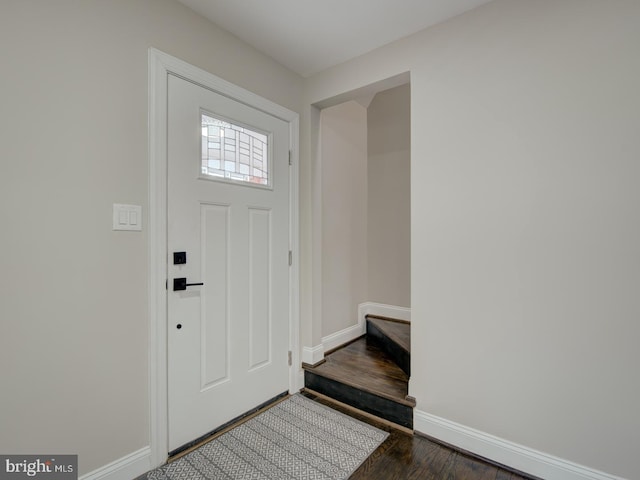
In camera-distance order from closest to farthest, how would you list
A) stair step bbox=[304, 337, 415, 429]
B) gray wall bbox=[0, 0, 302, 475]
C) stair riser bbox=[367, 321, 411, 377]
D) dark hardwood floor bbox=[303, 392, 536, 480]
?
1. gray wall bbox=[0, 0, 302, 475]
2. dark hardwood floor bbox=[303, 392, 536, 480]
3. stair step bbox=[304, 337, 415, 429]
4. stair riser bbox=[367, 321, 411, 377]

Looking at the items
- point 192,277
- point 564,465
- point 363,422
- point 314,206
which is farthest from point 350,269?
point 564,465

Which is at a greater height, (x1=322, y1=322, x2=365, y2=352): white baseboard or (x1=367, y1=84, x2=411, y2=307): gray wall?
(x1=367, y1=84, x2=411, y2=307): gray wall

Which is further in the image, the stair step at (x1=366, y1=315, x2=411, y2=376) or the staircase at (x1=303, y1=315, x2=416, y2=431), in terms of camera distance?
the stair step at (x1=366, y1=315, x2=411, y2=376)

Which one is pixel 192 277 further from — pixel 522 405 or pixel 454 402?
pixel 522 405

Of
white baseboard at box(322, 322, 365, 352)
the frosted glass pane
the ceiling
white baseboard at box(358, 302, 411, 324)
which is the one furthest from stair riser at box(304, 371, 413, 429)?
the ceiling

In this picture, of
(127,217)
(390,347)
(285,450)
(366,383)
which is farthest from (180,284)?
(390,347)

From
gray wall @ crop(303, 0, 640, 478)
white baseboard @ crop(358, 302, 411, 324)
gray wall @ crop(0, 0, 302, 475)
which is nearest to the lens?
gray wall @ crop(0, 0, 302, 475)

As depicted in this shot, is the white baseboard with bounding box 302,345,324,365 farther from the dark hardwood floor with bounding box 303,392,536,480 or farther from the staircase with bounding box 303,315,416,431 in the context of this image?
the dark hardwood floor with bounding box 303,392,536,480

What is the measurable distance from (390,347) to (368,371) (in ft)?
1.24

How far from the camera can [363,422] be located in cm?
197

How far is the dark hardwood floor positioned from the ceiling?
247cm

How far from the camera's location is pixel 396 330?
2754mm

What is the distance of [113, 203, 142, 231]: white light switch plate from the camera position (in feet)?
4.72

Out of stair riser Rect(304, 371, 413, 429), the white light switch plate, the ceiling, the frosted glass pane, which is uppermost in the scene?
the ceiling
